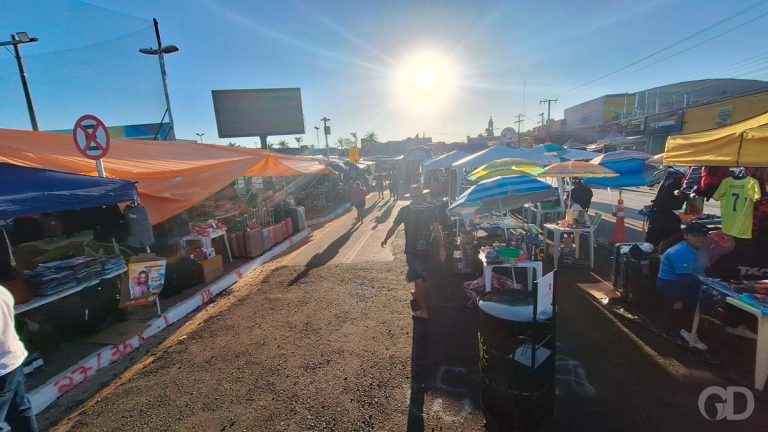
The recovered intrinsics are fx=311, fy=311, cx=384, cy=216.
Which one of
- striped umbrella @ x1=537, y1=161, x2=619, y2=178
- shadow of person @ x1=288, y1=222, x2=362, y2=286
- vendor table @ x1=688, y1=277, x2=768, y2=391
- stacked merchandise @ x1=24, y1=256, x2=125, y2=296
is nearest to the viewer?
vendor table @ x1=688, y1=277, x2=768, y2=391

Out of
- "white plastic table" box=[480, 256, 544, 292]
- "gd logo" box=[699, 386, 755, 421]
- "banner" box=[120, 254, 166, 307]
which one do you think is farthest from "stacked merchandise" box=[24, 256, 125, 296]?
"gd logo" box=[699, 386, 755, 421]

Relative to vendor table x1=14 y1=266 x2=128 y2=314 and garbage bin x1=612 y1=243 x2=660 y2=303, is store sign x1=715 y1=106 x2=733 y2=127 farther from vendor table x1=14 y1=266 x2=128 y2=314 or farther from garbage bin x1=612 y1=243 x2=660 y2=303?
vendor table x1=14 y1=266 x2=128 y2=314

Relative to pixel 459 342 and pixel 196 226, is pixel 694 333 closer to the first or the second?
pixel 459 342

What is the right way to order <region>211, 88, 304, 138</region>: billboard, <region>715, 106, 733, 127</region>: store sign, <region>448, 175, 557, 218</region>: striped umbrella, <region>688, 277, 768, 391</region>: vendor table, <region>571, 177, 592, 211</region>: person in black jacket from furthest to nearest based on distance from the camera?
<region>715, 106, 733, 127</region>: store sign
<region>211, 88, 304, 138</region>: billboard
<region>571, 177, 592, 211</region>: person in black jacket
<region>448, 175, 557, 218</region>: striped umbrella
<region>688, 277, 768, 391</region>: vendor table

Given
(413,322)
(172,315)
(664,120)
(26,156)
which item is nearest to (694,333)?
(413,322)

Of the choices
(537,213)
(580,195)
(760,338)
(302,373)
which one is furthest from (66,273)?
(580,195)

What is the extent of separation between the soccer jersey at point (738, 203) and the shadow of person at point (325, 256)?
25.3 feet

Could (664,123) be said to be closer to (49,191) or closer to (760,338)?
(760,338)

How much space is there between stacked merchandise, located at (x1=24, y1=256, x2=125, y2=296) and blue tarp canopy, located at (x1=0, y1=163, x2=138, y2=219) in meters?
1.17

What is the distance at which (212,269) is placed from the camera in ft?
23.5

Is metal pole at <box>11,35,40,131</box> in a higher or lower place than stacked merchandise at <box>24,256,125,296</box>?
higher

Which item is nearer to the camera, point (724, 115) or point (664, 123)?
point (724, 115)

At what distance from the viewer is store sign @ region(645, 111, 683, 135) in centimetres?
2386

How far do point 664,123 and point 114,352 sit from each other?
34.8 m
